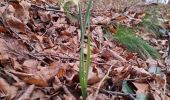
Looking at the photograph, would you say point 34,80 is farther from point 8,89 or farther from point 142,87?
point 142,87

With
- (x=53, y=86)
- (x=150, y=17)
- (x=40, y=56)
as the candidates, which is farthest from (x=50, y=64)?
(x=150, y=17)

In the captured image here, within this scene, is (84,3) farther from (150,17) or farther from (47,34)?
(47,34)

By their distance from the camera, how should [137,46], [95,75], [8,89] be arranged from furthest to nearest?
[137,46], [95,75], [8,89]

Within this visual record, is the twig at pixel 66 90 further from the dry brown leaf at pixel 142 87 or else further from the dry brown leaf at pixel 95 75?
the dry brown leaf at pixel 142 87

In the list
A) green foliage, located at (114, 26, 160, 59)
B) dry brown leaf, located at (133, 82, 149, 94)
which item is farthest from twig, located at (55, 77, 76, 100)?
green foliage, located at (114, 26, 160, 59)

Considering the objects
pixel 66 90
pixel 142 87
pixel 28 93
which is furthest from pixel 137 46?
pixel 28 93

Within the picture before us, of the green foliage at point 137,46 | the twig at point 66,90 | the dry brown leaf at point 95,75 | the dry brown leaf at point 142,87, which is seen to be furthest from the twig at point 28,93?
the green foliage at point 137,46

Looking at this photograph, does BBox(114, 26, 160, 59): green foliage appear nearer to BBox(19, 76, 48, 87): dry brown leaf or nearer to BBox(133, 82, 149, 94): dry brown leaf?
BBox(133, 82, 149, 94): dry brown leaf

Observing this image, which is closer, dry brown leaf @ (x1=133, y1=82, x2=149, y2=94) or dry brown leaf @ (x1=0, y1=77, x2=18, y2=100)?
dry brown leaf @ (x1=0, y1=77, x2=18, y2=100)
